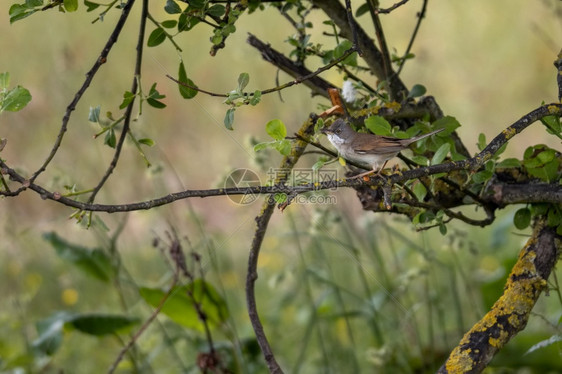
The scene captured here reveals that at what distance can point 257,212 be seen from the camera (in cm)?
473

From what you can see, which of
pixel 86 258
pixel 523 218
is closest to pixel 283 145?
pixel 523 218

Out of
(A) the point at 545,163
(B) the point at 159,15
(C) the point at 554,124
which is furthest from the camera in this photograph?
(B) the point at 159,15

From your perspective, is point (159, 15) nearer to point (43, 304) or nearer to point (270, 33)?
point (270, 33)

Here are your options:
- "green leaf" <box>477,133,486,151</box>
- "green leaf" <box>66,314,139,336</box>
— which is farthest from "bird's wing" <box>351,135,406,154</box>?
"green leaf" <box>66,314,139,336</box>

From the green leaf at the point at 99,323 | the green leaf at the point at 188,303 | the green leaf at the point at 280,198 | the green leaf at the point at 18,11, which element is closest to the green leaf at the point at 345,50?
the green leaf at the point at 280,198

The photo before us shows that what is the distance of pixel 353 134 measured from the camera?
2.07 meters

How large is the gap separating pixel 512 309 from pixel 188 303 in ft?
5.22

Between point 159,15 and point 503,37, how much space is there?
11.8ft

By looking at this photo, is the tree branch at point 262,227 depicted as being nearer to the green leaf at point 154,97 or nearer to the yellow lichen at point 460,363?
the green leaf at point 154,97

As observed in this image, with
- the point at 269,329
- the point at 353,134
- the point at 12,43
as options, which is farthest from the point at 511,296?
the point at 12,43

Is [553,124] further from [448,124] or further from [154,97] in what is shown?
[154,97]

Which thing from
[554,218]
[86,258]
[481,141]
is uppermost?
[86,258]

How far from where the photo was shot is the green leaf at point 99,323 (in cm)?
301

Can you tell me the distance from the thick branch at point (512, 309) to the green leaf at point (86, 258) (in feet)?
6.16
